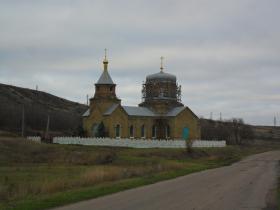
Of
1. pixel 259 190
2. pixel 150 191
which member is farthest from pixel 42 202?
pixel 259 190

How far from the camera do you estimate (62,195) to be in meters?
18.7

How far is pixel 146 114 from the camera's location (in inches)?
2908

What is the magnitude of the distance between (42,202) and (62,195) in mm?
Result: 2047

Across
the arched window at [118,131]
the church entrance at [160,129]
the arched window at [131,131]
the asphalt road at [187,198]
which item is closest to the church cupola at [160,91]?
the church entrance at [160,129]

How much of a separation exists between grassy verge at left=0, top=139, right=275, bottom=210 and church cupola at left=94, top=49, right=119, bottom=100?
1406 cm

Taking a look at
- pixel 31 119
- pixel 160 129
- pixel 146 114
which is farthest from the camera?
pixel 31 119

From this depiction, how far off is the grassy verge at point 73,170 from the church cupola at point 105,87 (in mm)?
14061

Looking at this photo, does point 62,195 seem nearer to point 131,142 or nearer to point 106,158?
point 106,158


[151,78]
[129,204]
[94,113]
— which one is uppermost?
[151,78]

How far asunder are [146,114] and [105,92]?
7.07 meters

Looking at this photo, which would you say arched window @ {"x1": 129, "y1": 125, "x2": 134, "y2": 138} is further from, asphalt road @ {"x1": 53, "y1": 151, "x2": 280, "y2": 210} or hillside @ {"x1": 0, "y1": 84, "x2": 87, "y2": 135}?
asphalt road @ {"x1": 53, "y1": 151, "x2": 280, "y2": 210}

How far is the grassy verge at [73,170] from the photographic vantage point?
62.6ft

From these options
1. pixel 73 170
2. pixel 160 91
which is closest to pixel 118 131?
pixel 160 91

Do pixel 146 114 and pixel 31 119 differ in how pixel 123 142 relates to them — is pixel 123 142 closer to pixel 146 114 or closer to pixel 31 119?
pixel 146 114
